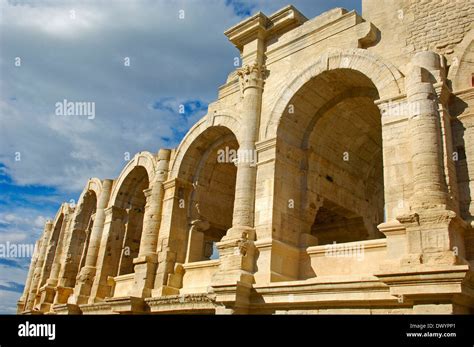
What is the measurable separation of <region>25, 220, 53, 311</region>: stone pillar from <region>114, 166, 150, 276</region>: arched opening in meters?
8.21

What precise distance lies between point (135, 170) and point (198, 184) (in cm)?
381

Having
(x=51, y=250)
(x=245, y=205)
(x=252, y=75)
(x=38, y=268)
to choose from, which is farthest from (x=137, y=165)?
(x=38, y=268)

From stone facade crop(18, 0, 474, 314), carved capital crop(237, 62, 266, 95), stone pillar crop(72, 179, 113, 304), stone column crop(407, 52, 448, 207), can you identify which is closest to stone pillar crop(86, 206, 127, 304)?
stone facade crop(18, 0, 474, 314)

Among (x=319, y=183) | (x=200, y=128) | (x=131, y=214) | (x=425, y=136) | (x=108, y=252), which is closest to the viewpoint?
(x=425, y=136)

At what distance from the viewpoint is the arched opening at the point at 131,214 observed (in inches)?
643

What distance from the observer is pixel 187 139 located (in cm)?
1462

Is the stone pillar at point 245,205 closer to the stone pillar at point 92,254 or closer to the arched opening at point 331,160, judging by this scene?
the arched opening at point 331,160

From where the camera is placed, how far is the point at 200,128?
14.2m

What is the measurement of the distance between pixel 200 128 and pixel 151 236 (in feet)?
11.7

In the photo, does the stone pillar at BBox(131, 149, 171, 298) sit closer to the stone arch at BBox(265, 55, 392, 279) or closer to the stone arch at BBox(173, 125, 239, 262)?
the stone arch at BBox(173, 125, 239, 262)

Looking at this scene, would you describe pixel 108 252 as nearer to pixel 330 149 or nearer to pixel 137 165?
pixel 137 165
